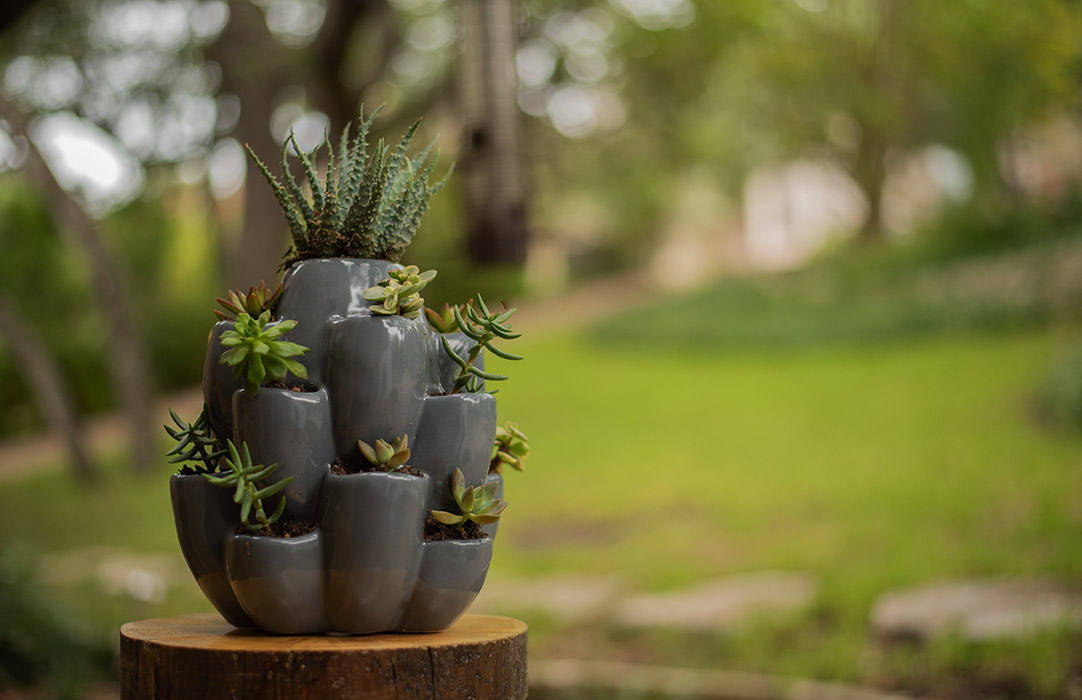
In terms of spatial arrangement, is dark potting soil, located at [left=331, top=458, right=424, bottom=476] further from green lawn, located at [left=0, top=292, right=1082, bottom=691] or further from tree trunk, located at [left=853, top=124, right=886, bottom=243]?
tree trunk, located at [left=853, top=124, right=886, bottom=243]

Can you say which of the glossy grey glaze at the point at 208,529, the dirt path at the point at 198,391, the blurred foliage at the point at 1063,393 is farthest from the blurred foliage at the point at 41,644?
the blurred foliage at the point at 1063,393

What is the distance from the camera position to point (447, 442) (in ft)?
5.55

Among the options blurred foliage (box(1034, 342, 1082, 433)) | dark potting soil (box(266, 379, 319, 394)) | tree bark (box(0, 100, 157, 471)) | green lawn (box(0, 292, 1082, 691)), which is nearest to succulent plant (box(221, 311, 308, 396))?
dark potting soil (box(266, 379, 319, 394))

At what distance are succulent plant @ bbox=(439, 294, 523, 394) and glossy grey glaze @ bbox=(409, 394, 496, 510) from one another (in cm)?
6

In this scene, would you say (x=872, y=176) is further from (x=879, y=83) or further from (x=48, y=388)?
(x=48, y=388)

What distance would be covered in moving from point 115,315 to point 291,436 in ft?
22.5

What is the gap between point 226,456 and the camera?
166 centimetres

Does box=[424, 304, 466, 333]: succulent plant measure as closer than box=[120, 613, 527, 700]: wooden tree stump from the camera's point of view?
No

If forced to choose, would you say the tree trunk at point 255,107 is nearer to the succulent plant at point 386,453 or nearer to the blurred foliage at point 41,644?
the blurred foliage at point 41,644

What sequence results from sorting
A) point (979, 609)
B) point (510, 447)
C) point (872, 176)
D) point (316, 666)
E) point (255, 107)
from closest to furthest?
point (316, 666) < point (510, 447) < point (979, 609) < point (255, 107) < point (872, 176)

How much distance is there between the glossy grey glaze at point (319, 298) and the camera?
65.7 inches

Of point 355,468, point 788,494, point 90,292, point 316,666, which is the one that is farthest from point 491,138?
point 90,292

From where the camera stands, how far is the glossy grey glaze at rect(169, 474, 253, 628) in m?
1.68

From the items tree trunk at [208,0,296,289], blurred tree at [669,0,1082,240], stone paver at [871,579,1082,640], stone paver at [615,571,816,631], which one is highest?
blurred tree at [669,0,1082,240]
